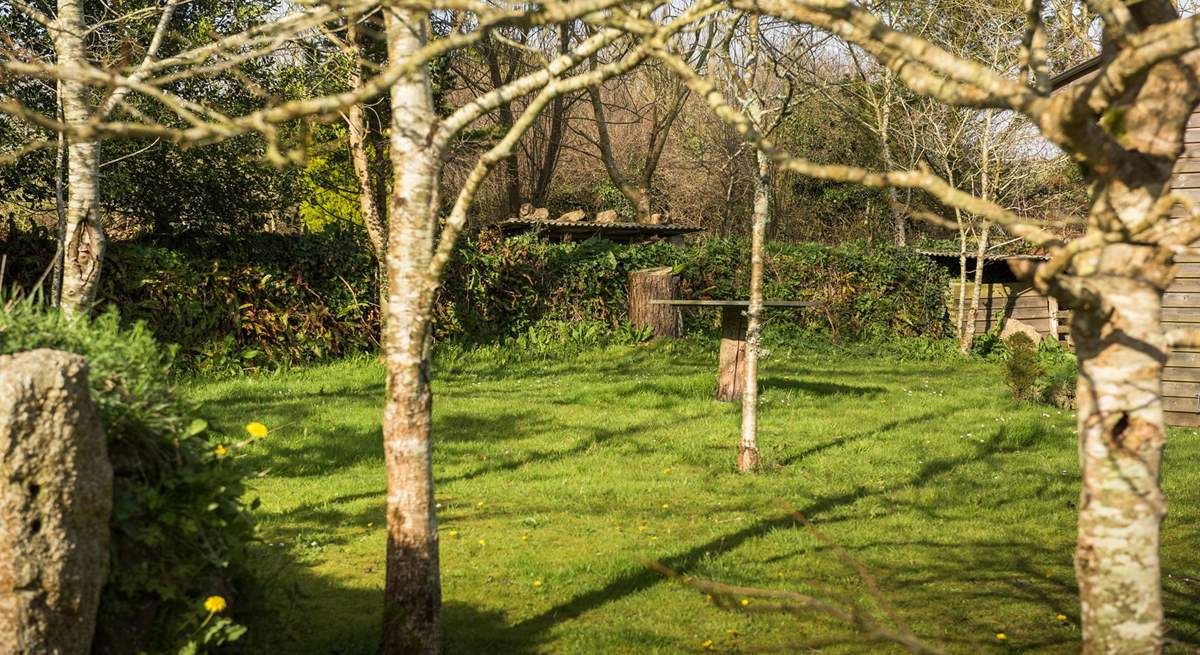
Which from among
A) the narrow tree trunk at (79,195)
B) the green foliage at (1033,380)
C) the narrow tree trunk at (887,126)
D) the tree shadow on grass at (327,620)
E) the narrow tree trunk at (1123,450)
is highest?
the narrow tree trunk at (887,126)

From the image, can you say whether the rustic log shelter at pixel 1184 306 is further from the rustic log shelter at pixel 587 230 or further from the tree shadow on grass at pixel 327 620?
the tree shadow on grass at pixel 327 620

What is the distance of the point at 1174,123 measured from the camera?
251 cm

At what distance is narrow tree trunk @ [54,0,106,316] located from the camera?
25.5 ft

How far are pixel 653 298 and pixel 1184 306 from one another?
8.04 meters

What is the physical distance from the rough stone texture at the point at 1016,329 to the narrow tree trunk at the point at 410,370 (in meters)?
17.1

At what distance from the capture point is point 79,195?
7.84 meters

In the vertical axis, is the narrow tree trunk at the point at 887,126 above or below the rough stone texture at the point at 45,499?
above

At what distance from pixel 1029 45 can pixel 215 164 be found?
13.8 metres

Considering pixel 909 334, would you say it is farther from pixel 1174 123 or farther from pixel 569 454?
pixel 1174 123

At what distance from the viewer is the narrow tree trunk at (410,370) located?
15.1 feet

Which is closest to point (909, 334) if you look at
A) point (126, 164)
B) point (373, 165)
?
point (373, 165)

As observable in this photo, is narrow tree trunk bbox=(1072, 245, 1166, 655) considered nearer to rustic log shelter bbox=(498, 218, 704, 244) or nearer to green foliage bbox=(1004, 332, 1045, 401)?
green foliage bbox=(1004, 332, 1045, 401)

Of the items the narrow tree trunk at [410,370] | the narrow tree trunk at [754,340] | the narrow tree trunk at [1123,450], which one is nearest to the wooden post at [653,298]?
the narrow tree trunk at [754,340]

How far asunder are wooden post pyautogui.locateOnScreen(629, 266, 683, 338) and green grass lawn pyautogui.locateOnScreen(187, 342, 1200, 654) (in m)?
3.33
